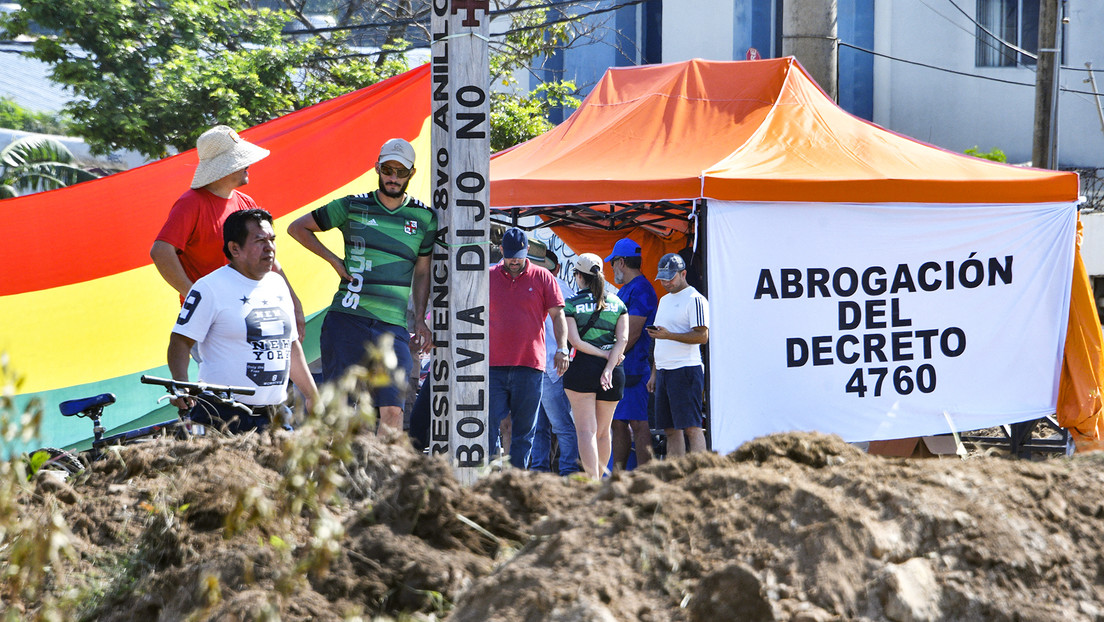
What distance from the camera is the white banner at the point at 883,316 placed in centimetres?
700

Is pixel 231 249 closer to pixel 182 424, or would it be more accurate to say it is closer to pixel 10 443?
pixel 182 424

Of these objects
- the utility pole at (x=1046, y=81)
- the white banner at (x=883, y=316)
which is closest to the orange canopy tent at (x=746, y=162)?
the white banner at (x=883, y=316)

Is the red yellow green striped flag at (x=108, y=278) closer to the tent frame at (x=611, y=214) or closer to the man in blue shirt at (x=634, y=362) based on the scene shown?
the man in blue shirt at (x=634, y=362)

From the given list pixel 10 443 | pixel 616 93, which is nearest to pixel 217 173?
pixel 10 443

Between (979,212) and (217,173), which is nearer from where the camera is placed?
(217,173)

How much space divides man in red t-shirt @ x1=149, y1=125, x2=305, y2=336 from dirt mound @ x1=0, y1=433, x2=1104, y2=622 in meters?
1.61

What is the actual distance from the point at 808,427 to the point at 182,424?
15.1 ft

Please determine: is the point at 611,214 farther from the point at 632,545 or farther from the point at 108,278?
the point at 632,545

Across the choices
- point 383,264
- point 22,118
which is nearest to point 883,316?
point 383,264

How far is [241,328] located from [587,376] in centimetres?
302

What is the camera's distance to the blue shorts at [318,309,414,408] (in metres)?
4.87

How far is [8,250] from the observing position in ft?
20.1

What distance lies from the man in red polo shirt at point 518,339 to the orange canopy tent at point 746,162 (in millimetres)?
999

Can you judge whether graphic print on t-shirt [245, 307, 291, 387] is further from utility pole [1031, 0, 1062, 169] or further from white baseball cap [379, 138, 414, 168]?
utility pole [1031, 0, 1062, 169]
